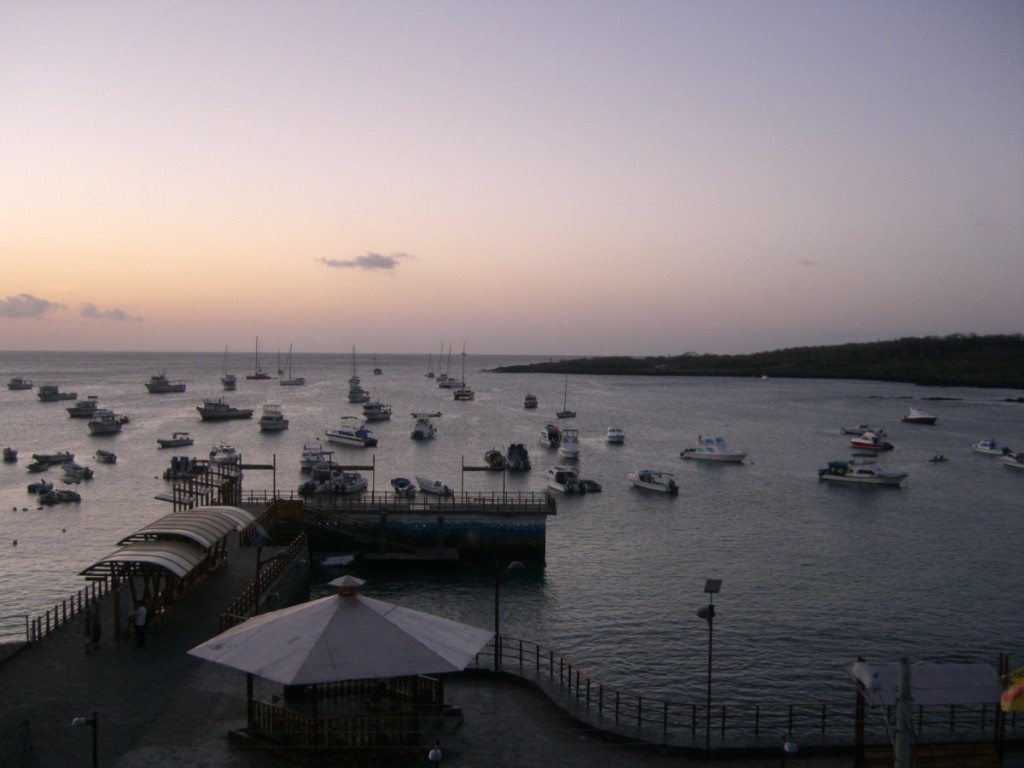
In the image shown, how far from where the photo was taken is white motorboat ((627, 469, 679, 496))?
5878cm

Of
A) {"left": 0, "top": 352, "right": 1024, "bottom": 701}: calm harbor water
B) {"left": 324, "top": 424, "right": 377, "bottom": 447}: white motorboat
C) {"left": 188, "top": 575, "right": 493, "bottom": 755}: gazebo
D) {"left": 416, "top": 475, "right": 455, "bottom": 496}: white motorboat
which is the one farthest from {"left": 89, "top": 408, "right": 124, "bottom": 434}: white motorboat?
{"left": 188, "top": 575, "right": 493, "bottom": 755}: gazebo

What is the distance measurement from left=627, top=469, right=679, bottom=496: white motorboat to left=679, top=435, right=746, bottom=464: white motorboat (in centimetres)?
1633

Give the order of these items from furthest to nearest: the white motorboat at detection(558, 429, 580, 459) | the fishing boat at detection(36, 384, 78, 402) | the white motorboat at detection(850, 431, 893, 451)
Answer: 1. the fishing boat at detection(36, 384, 78, 402)
2. the white motorboat at detection(850, 431, 893, 451)
3. the white motorboat at detection(558, 429, 580, 459)

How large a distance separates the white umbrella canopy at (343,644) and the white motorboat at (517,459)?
51.6 m

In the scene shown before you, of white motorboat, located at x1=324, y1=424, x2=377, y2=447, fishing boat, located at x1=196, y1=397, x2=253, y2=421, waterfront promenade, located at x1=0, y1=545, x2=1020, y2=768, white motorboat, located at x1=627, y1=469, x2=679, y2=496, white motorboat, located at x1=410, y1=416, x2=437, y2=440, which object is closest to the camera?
waterfront promenade, located at x1=0, y1=545, x2=1020, y2=768

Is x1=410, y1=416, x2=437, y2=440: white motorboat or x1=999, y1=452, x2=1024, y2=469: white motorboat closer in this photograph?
x1=999, y1=452, x2=1024, y2=469: white motorboat

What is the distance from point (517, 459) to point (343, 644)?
177 ft

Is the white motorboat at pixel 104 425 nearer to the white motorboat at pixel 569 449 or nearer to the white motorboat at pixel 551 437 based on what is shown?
the white motorboat at pixel 551 437

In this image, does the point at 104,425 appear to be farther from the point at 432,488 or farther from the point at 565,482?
the point at 565,482

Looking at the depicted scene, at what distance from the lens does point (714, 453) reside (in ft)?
249

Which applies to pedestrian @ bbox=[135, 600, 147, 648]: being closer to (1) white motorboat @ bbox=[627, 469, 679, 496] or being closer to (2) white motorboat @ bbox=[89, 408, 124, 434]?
(1) white motorboat @ bbox=[627, 469, 679, 496]

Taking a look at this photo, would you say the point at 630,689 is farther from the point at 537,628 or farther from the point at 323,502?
the point at 323,502

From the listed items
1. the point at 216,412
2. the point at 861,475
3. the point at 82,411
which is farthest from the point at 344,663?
the point at 82,411

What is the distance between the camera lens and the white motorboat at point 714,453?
75.6m
